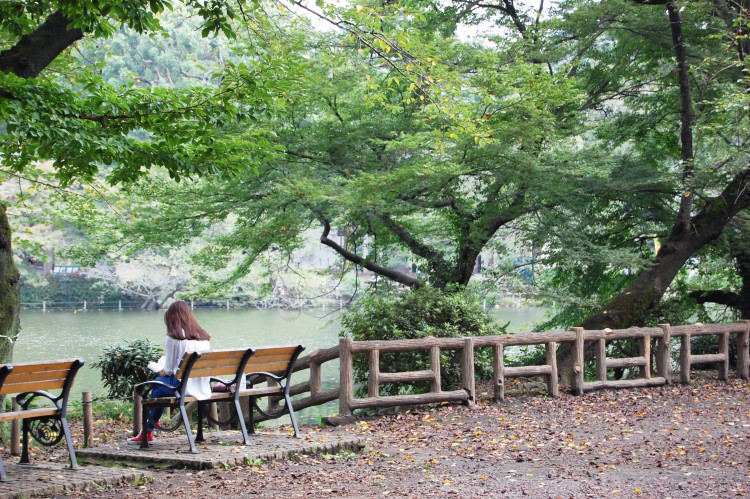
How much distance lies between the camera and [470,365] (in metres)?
9.95

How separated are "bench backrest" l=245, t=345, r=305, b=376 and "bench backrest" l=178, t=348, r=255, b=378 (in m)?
0.19

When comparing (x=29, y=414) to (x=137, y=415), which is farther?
(x=137, y=415)

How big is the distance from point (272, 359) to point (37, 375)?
223 cm

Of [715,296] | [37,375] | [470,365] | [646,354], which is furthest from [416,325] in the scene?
[715,296]

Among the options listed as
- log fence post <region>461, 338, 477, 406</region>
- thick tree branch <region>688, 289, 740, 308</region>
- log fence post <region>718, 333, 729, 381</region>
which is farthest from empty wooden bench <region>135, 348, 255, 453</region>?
thick tree branch <region>688, 289, 740, 308</region>

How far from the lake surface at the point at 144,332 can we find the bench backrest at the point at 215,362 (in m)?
10.3

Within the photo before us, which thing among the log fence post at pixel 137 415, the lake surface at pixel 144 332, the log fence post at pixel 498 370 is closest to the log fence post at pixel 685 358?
the log fence post at pixel 498 370

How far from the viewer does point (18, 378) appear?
579cm

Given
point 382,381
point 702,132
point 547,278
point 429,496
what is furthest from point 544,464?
point 547,278

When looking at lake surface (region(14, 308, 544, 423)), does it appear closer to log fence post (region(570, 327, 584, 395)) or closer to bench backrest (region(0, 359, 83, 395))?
log fence post (region(570, 327, 584, 395))

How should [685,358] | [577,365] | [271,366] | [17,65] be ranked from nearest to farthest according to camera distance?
[271,366] → [17,65] → [577,365] → [685,358]

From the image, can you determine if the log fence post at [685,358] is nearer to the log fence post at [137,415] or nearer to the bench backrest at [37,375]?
the log fence post at [137,415]

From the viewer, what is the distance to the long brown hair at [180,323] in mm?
7051

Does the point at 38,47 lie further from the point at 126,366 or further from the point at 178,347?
the point at 126,366
